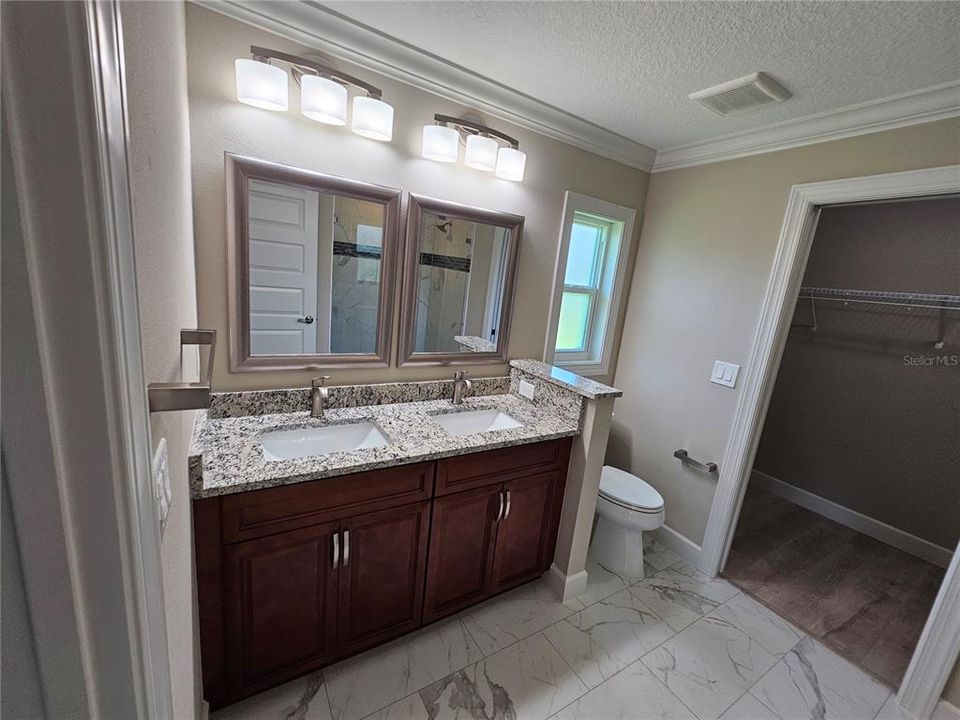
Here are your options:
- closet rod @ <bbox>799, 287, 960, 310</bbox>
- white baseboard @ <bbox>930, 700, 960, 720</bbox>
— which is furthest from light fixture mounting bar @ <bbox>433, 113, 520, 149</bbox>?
white baseboard @ <bbox>930, 700, 960, 720</bbox>

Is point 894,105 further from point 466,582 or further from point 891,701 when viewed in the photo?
point 466,582

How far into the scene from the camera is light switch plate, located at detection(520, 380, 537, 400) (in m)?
2.11

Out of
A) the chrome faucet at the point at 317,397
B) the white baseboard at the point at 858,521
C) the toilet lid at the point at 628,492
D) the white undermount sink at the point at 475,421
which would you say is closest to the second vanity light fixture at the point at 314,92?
the chrome faucet at the point at 317,397

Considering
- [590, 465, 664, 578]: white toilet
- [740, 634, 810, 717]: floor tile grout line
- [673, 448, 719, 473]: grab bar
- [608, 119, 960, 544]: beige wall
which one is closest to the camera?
[740, 634, 810, 717]: floor tile grout line

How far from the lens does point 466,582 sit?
1.74 metres

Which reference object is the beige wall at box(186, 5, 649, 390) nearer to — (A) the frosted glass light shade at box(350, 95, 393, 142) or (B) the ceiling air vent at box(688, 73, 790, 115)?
(A) the frosted glass light shade at box(350, 95, 393, 142)

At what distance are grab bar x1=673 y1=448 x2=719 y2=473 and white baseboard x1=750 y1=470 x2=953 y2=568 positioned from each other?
1.04 metres

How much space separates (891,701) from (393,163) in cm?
306

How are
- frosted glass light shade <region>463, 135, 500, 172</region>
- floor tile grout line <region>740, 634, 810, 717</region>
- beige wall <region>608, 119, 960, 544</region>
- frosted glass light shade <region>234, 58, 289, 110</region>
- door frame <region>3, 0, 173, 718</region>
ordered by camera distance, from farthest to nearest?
beige wall <region>608, 119, 960, 544</region> → frosted glass light shade <region>463, 135, 500, 172</region> → floor tile grout line <region>740, 634, 810, 717</region> → frosted glass light shade <region>234, 58, 289, 110</region> → door frame <region>3, 0, 173, 718</region>

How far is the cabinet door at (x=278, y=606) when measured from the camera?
1233mm

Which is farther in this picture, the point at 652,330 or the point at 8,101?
the point at 652,330

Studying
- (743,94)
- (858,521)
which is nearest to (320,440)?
(743,94)

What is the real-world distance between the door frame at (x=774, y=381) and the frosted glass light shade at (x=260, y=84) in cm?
228

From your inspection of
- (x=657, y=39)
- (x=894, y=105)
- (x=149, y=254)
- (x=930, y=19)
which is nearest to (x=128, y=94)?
(x=149, y=254)
